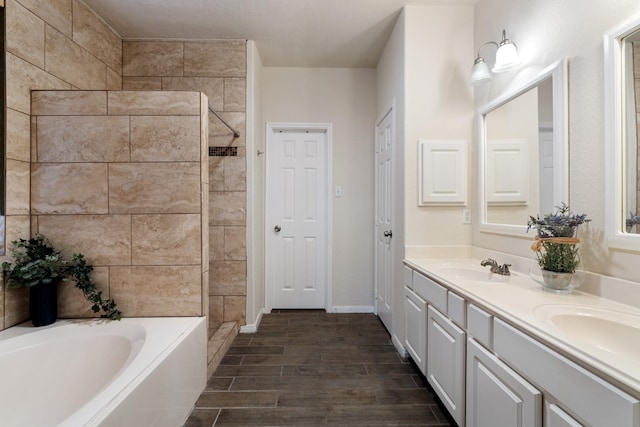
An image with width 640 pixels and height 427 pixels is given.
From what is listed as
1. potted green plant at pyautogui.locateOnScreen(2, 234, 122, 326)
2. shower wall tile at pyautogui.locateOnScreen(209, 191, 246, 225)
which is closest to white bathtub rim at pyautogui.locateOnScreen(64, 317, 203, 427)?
potted green plant at pyautogui.locateOnScreen(2, 234, 122, 326)

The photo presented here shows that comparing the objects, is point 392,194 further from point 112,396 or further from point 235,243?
point 112,396

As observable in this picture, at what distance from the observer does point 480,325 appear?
1222 mm

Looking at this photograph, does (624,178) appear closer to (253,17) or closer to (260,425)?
(260,425)

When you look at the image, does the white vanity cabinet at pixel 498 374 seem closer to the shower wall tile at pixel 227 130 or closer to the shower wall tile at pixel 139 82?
the shower wall tile at pixel 227 130

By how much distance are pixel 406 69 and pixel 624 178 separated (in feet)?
4.86

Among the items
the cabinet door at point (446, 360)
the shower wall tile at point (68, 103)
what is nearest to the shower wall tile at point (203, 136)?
the shower wall tile at point (68, 103)

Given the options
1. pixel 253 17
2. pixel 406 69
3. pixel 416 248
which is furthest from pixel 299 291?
pixel 253 17

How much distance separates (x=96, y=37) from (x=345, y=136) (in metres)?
2.28

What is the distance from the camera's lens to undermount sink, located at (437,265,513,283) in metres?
1.62

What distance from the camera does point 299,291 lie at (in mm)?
3242

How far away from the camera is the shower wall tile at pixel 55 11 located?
1.72 metres

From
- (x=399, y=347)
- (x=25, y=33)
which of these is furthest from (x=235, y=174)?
(x=399, y=347)

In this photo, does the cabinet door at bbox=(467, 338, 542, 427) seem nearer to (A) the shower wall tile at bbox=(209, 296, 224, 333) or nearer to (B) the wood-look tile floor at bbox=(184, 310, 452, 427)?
(B) the wood-look tile floor at bbox=(184, 310, 452, 427)

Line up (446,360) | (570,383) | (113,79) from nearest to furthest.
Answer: (570,383)
(446,360)
(113,79)
